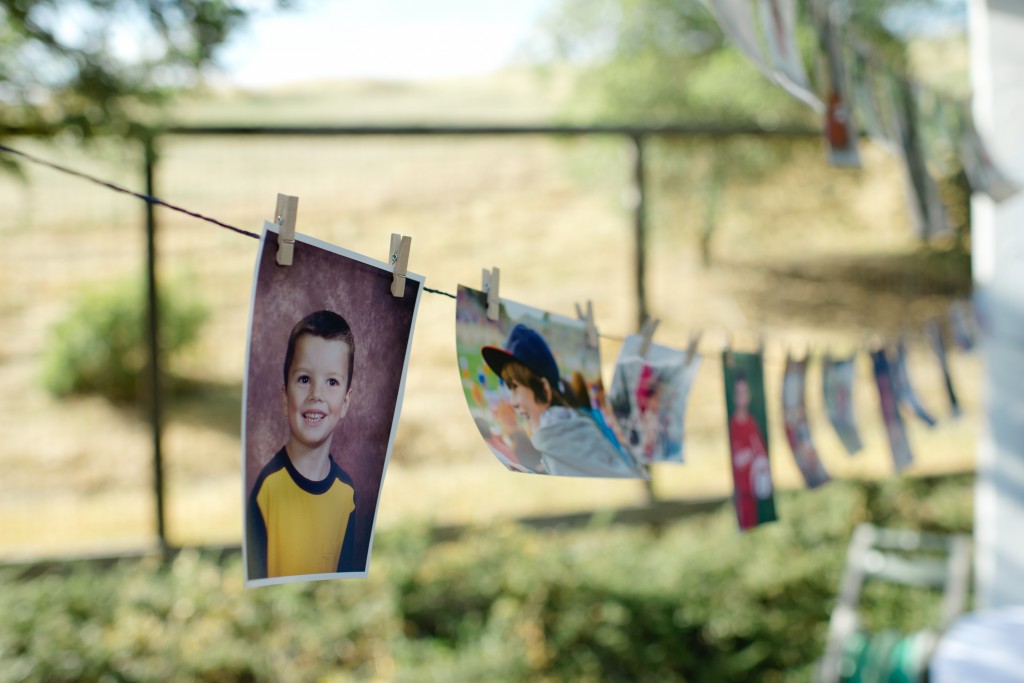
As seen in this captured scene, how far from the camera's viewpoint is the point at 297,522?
3.07ft

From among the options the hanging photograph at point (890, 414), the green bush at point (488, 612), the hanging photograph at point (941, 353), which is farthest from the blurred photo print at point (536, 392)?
the green bush at point (488, 612)

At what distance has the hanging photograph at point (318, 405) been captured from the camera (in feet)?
2.89

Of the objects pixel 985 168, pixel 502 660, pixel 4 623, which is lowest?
pixel 502 660

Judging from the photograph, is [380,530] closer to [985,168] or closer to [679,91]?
[985,168]

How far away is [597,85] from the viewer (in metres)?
7.30

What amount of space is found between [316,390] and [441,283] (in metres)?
4.27

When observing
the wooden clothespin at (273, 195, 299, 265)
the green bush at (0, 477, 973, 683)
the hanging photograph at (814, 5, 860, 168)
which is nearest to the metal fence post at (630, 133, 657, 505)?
the green bush at (0, 477, 973, 683)

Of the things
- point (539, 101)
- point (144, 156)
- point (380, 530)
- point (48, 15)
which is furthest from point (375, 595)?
point (539, 101)

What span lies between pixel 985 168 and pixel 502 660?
83.9 inches

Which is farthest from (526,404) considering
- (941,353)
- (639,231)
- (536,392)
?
(639,231)

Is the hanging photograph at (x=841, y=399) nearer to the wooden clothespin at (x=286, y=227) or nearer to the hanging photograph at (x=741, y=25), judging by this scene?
the hanging photograph at (x=741, y=25)

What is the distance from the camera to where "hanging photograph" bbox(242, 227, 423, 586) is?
Answer: 0.88 metres

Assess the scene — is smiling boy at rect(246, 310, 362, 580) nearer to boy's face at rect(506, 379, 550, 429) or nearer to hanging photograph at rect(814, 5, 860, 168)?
boy's face at rect(506, 379, 550, 429)

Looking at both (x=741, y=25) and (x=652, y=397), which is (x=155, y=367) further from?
(x=741, y=25)
